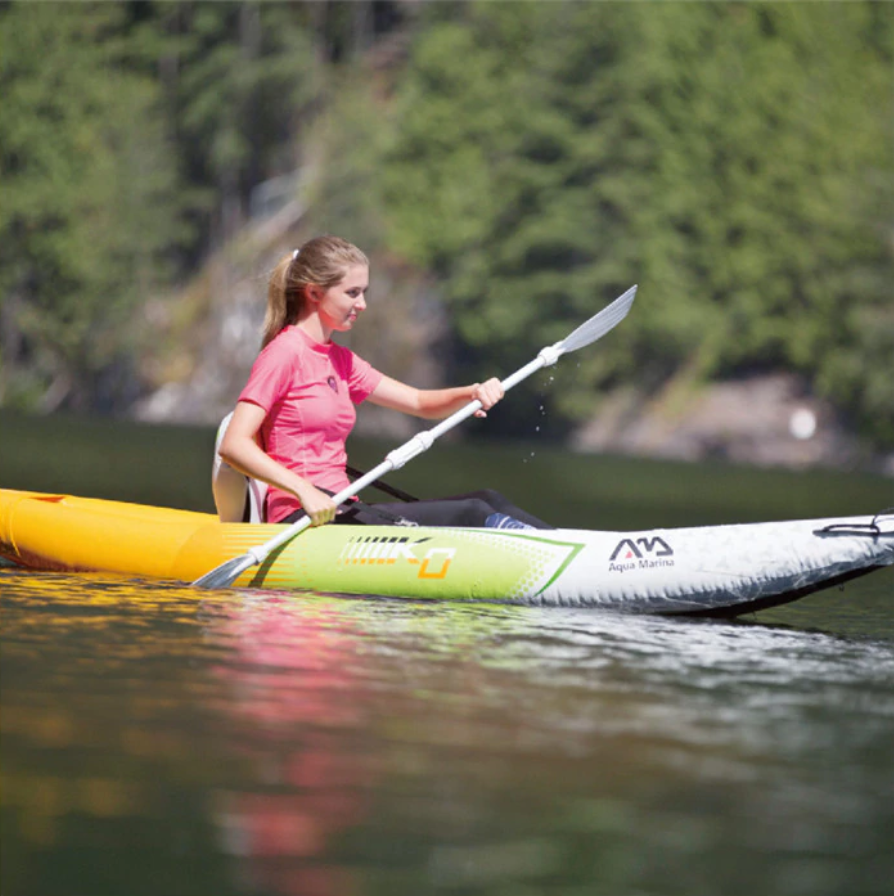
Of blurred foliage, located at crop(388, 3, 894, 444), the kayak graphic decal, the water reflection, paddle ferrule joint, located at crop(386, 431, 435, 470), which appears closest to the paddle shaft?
paddle ferrule joint, located at crop(386, 431, 435, 470)

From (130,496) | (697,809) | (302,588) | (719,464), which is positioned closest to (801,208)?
(719,464)

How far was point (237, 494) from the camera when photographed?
8914mm

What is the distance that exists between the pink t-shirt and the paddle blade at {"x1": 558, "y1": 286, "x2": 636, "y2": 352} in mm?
1545

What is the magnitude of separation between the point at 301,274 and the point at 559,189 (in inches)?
1732

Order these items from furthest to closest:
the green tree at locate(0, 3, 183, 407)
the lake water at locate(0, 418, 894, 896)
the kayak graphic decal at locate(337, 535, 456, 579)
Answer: the green tree at locate(0, 3, 183, 407)
the kayak graphic decal at locate(337, 535, 456, 579)
the lake water at locate(0, 418, 894, 896)

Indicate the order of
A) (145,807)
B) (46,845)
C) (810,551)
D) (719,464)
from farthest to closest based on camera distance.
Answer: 1. (719,464)
2. (810,551)
3. (145,807)
4. (46,845)

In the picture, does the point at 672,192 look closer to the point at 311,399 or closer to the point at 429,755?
the point at 311,399

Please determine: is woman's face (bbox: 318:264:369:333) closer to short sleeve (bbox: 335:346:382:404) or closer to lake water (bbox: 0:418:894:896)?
short sleeve (bbox: 335:346:382:404)

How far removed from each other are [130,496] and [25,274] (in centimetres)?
3996

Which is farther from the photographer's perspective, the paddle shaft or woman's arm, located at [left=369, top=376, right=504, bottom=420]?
woman's arm, located at [left=369, top=376, right=504, bottom=420]

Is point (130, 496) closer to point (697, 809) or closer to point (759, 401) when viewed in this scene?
point (697, 809)

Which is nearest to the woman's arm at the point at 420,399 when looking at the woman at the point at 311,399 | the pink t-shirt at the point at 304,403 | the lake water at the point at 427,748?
the woman at the point at 311,399

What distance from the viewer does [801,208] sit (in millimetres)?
47625

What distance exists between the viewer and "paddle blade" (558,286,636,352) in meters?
9.59
